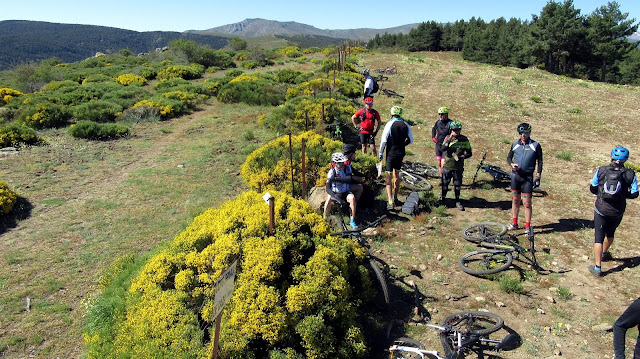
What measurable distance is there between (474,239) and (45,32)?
192625 millimetres

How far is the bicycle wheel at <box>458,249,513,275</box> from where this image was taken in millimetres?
5749

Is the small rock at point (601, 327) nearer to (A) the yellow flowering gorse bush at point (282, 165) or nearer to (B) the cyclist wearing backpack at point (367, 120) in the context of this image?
(A) the yellow flowering gorse bush at point (282, 165)

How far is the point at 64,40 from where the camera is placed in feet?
451

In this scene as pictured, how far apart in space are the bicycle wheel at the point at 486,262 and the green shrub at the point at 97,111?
654 inches

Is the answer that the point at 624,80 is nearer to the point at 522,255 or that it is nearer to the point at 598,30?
the point at 598,30

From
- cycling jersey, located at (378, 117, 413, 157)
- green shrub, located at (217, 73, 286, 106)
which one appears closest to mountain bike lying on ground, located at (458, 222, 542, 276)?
cycling jersey, located at (378, 117, 413, 157)

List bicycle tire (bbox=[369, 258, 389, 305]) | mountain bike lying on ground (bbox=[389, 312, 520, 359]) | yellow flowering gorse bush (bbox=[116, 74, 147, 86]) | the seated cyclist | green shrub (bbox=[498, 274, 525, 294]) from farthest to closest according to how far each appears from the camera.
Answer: yellow flowering gorse bush (bbox=[116, 74, 147, 86]) < the seated cyclist < green shrub (bbox=[498, 274, 525, 294]) < bicycle tire (bbox=[369, 258, 389, 305]) < mountain bike lying on ground (bbox=[389, 312, 520, 359])

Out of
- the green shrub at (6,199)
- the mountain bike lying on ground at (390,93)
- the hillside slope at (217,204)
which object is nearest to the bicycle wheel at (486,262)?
the hillside slope at (217,204)

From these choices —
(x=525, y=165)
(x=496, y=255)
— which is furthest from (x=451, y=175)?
(x=496, y=255)

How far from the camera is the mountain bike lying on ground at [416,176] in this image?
905cm

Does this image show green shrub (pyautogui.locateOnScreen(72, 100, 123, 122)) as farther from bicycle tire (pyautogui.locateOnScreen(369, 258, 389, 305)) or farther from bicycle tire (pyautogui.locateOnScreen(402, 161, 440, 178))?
bicycle tire (pyautogui.locateOnScreen(369, 258, 389, 305))

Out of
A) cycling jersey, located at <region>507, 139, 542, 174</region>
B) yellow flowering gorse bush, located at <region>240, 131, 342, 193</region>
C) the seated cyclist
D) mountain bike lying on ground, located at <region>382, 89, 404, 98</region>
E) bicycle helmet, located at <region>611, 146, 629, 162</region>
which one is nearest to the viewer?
bicycle helmet, located at <region>611, 146, 629, 162</region>

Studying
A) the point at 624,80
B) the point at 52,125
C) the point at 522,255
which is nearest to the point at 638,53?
the point at 624,80

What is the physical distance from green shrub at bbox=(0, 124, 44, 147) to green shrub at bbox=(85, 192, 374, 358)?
37.2 feet
